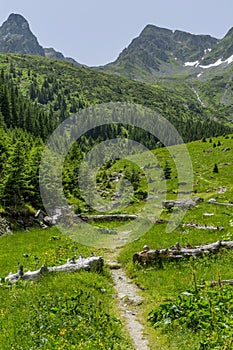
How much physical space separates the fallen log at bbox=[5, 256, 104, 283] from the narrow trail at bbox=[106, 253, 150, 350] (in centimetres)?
133

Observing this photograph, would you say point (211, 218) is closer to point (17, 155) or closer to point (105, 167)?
point (17, 155)

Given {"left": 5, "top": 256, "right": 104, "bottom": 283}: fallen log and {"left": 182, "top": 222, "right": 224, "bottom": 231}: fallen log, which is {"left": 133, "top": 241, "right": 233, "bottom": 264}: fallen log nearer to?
{"left": 5, "top": 256, "right": 104, "bottom": 283}: fallen log

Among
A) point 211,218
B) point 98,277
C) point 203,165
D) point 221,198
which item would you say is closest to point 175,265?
point 98,277

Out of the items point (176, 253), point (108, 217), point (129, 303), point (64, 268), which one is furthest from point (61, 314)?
point (108, 217)

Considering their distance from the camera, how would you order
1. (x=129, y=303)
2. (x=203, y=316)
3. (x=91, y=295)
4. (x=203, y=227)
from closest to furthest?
(x=203, y=316) → (x=91, y=295) → (x=129, y=303) → (x=203, y=227)

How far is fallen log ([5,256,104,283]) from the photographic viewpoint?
1449cm

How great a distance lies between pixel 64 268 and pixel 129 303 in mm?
3769

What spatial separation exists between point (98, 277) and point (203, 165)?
74.2m

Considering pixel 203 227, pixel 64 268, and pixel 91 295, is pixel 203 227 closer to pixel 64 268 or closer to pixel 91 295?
pixel 64 268

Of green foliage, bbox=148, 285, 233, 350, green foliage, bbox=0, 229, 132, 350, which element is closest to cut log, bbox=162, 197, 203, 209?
green foliage, bbox=0, 229, 132, 350

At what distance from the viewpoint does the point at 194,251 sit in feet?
60.8

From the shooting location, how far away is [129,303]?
549 inches

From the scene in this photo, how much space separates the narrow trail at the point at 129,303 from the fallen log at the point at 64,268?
1.33 meters

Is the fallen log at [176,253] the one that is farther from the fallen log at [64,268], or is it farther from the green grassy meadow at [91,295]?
the fallen log at [64,268]
